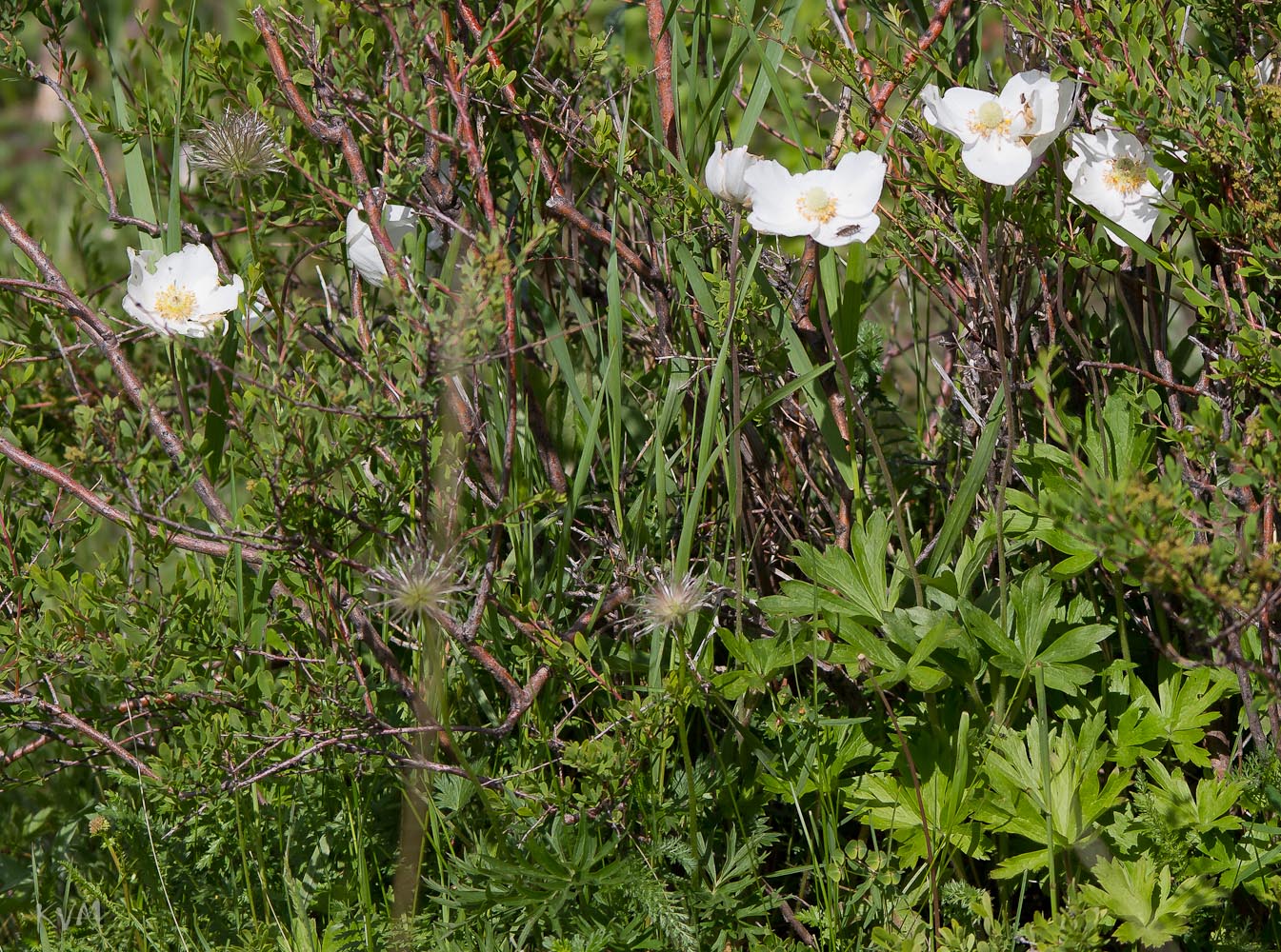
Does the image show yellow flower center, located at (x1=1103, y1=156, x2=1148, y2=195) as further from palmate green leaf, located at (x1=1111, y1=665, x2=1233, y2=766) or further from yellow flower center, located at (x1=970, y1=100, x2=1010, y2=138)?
palmate green leaf, located at (x1=1111, y1=665, x2=1233, y2=766)

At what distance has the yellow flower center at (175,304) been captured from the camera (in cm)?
170

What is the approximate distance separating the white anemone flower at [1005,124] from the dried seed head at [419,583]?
0.85 m

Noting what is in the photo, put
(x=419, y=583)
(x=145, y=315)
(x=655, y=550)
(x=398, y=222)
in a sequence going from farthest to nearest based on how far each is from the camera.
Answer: (x=655, y=550)
(x=398, y=222)
(x=145, y=315)
(x=419, y=583)

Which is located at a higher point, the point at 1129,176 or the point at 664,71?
the point at 664,71

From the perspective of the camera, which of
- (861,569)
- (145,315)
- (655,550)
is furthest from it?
→ (655,550)

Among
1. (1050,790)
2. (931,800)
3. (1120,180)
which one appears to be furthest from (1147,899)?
(1120,180)

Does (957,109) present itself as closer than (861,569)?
Yes

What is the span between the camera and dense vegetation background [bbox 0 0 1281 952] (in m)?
1.57

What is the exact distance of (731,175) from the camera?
1.54 meters

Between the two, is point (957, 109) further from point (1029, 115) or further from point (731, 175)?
point (731, 175)

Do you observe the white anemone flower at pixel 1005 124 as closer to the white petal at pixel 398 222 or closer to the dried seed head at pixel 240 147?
the white petal at pixel 398 222

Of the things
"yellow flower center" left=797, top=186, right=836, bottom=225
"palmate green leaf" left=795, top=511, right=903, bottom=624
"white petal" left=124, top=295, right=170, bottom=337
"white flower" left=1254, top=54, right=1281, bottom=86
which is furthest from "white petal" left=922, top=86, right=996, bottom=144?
"white petal" left=124, top=295, right=170, bottom=337

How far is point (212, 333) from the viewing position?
153 cm

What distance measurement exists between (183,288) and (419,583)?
0.66 m
